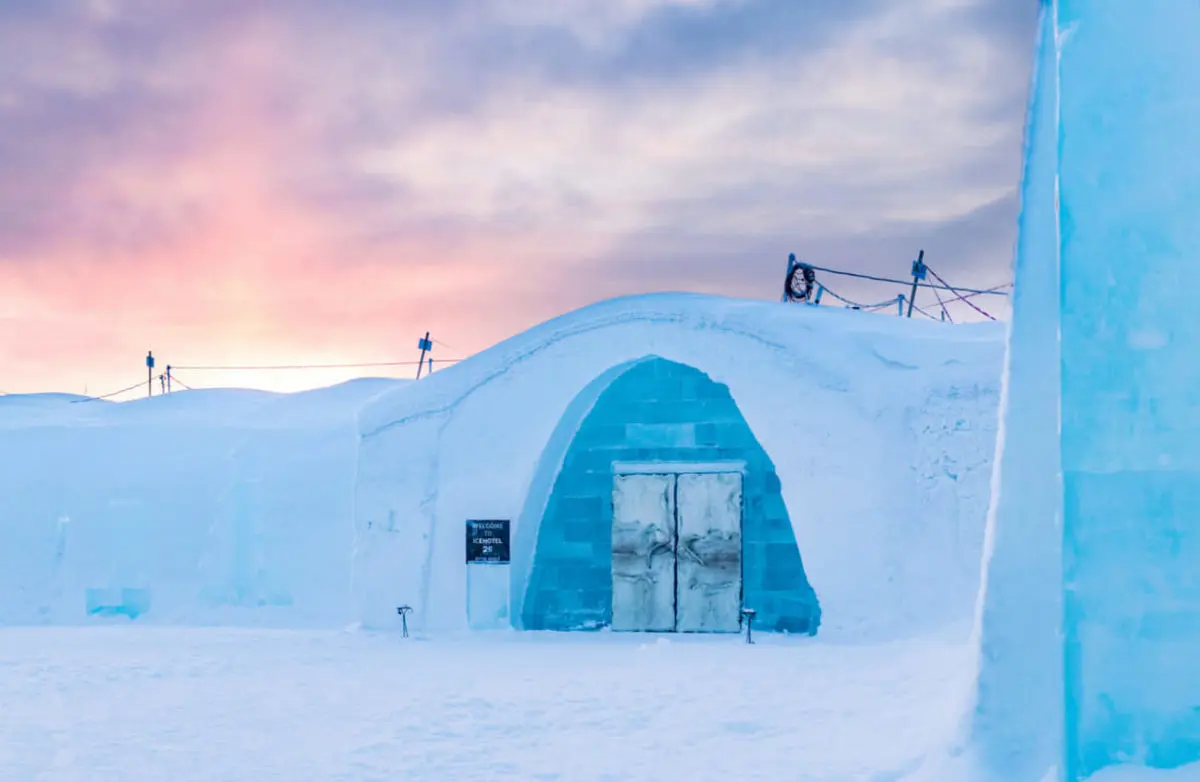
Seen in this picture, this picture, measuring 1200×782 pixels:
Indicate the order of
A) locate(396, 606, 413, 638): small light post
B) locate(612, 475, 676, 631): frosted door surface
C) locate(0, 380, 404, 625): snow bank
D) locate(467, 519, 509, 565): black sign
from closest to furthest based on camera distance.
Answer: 1. locate(396, 606, 413, 638): small light post
2. locate(467, 519, 509, 565): black sign
3. locate(612, 475, 676, 631): frosted door surface
4. locate(0, 380, 404, 625): snow bank

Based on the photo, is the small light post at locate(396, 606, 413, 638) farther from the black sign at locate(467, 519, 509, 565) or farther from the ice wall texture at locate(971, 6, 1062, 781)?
the ice wall texture at locate(971, 6, 1062, 781)

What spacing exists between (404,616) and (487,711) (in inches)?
189

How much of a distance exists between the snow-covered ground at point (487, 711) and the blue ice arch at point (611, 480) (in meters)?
0.94

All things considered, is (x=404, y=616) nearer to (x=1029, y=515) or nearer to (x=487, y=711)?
(x=487, y=711)

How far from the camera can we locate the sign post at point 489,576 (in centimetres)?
1283

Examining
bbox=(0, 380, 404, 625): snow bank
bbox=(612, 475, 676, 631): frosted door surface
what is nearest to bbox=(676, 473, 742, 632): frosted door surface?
bbox=(612, 475, 676, 631): frosted door surface

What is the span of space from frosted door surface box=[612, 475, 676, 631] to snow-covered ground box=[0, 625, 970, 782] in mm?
738

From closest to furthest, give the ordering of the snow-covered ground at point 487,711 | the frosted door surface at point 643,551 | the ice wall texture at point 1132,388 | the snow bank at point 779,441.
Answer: the ice wall texture at point 1132,388 → the snow-covered ground at point 487,711 → the snow bank at point 779,441 → the frosted door surface at point 643,551

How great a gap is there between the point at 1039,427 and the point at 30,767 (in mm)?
5590

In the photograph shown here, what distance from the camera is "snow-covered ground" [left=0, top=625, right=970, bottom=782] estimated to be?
6410mm

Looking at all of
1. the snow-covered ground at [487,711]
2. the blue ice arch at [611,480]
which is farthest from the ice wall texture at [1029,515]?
the blue ice arch at [611,480]

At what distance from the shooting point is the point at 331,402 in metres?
28.8

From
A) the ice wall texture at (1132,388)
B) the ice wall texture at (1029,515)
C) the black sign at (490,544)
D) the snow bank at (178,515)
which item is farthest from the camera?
the snow bank at (178,515)

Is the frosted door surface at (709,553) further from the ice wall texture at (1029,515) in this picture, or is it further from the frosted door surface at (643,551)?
the ice wall texture at (1029,515)
